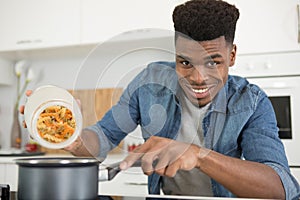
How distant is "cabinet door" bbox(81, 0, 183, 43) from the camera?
2002 mm

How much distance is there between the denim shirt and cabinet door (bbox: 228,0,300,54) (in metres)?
0.78

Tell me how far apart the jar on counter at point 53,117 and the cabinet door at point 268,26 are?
1229 mm

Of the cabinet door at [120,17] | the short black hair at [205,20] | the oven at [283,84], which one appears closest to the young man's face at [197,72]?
the short black hair at [205,20]

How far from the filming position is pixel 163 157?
2.16 ft

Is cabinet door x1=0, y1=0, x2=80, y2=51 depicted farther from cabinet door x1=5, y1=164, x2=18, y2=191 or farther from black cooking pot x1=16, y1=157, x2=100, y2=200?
black cooking pot x1=16, y1=157, x2=100, y2=200

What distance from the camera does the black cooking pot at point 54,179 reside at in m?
0.58

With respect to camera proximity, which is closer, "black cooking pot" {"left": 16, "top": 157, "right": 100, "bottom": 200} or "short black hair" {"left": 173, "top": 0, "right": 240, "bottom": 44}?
"black cooking pot" {"left": 16, "top": 157, "right": 100, "bottom": 200}

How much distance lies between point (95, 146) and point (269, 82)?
1.19 metres

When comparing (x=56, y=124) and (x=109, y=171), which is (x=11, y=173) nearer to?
(x=56, y=124)

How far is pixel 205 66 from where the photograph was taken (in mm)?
813

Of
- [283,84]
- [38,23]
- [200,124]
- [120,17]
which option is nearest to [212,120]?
[200,124]

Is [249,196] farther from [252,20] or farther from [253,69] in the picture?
[252,20]

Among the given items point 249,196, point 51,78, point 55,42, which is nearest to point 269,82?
point 249,196

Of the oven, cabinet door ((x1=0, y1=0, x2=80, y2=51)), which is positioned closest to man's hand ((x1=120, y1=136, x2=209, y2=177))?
the oven
